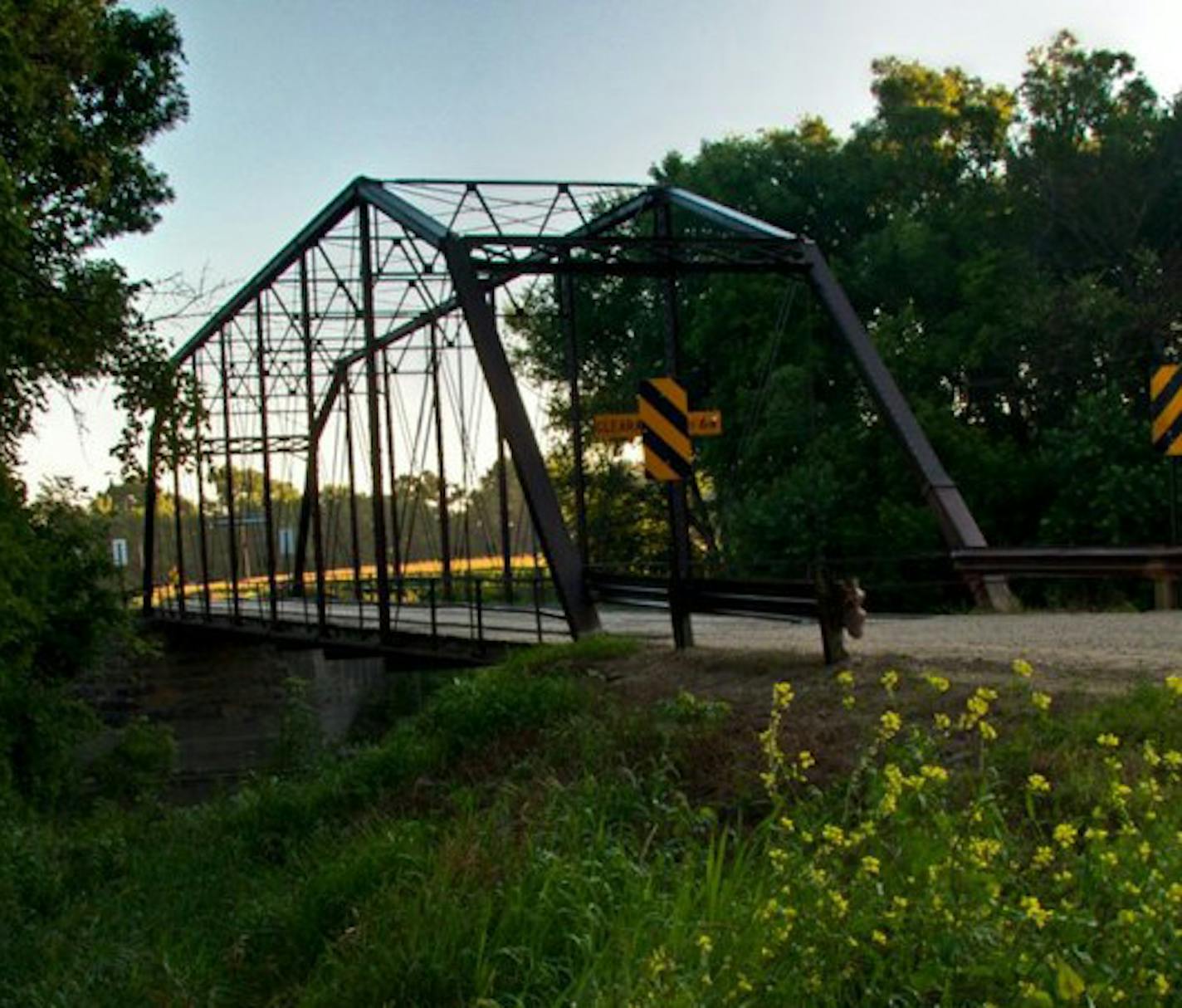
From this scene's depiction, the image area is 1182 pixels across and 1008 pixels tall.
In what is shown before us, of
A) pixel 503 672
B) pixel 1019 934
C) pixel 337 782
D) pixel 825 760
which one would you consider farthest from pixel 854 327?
pixel 1019 934

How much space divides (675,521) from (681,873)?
9101 millimetres

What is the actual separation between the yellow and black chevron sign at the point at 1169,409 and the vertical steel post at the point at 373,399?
31.2 ft

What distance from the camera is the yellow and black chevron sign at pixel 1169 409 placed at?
14.4 m

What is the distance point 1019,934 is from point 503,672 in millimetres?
7312

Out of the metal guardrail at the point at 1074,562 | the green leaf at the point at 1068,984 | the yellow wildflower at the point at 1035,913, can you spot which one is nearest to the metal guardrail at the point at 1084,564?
the metal guardrail at the point at 1074,562

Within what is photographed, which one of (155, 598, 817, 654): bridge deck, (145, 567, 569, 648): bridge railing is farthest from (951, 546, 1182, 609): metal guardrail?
(145, 567, 569, 648): bridge railing

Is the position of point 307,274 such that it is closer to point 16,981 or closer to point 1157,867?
point 16,981

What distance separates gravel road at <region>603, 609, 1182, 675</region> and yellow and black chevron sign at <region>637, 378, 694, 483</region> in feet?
5.26

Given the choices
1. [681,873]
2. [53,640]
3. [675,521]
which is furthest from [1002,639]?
[53,640]

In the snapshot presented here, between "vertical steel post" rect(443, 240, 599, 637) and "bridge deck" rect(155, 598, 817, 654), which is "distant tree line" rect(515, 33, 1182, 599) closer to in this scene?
"bridge deck" rect(155, 598, 817, 654)

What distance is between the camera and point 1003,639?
1080cm

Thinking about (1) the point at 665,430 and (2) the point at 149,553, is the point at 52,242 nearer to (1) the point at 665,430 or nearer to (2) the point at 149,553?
(1) the point at 665,430

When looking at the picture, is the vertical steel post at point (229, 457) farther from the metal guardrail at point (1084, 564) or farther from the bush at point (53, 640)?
the metal guardrail at point (1084, 564)

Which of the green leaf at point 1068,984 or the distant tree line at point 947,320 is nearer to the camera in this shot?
the green leaf at point 1068,984
